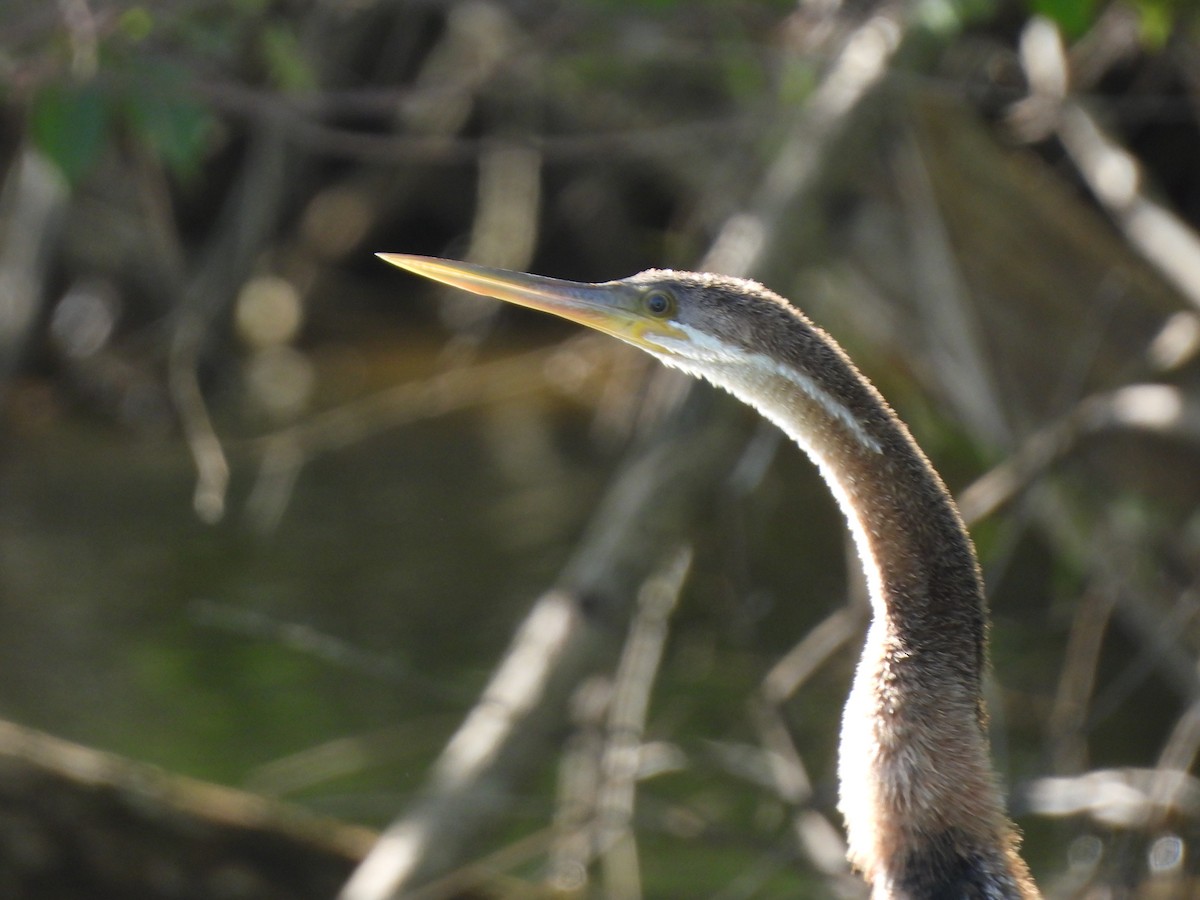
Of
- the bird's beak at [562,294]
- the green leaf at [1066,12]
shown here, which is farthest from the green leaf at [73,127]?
the green leaf at [1066,12]

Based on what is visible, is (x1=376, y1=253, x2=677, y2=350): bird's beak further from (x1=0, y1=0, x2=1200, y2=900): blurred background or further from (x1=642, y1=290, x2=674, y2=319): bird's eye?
(x1=0, y1=0, x2=1200, y2=900): blurred background

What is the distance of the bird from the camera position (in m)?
2.31

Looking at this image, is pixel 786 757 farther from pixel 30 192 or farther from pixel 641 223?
pixel 641 223

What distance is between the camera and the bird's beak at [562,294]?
Result: 2.56 metres

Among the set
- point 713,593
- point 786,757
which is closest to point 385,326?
point 713,593

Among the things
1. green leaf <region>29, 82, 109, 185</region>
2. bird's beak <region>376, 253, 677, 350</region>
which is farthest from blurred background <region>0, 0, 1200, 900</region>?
bird's beak <region>376, 253, 677, 350</region>

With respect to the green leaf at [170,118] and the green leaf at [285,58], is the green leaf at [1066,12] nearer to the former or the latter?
the green leaf at [170,118]

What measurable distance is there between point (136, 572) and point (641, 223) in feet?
17.8

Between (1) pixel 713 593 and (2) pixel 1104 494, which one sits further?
(1) pixel 713 593

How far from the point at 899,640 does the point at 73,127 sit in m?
2.13

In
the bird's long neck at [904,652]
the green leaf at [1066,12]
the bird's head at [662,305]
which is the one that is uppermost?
the green leaf at [1066,12]

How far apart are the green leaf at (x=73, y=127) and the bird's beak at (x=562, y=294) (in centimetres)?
118

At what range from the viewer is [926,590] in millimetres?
2361

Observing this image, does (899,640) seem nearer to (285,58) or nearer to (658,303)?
(658,303)
